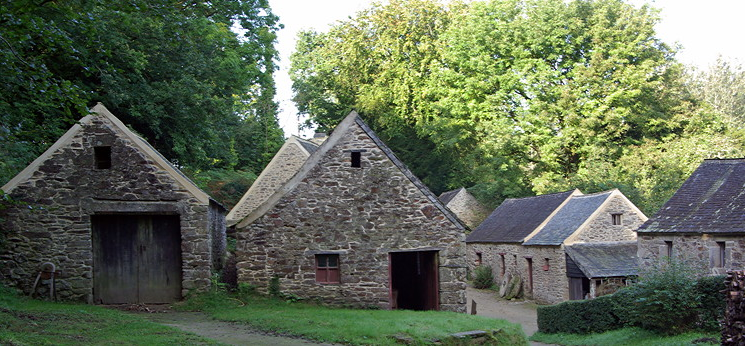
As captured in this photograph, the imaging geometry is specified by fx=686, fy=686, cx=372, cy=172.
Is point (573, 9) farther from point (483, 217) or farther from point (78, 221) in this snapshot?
point (78, 221)

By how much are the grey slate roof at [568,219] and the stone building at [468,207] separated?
13.2 m

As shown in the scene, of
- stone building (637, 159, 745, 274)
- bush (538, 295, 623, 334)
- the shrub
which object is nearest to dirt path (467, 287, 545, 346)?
bush (538, 295, 623, 334)

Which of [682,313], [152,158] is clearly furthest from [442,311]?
[152,158]

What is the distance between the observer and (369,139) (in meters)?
18.4

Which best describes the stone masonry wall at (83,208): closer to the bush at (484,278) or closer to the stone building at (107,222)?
the stone building at (107,222)

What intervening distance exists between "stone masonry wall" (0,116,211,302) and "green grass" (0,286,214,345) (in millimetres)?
1371

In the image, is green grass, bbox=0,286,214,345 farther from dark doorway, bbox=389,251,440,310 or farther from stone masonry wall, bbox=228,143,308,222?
stone masonry wall, bbox=228,143,308,222

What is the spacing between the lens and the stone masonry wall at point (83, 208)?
54.0ft

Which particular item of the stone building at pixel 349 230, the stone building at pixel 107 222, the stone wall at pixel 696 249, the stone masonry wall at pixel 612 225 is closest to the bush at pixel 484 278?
the stone masonry wall at pixel 612 225

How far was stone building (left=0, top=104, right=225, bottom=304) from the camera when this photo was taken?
16.5 meters

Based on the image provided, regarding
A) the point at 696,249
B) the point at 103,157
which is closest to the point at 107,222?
the point at 103,157

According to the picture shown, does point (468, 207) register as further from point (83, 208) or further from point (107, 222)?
point (83, 208)

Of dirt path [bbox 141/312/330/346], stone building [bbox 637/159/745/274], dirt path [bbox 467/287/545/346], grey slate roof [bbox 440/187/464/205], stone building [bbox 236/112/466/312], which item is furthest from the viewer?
grey slate roof [bbox 440/187/464/205]

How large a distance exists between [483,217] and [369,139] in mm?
30058
